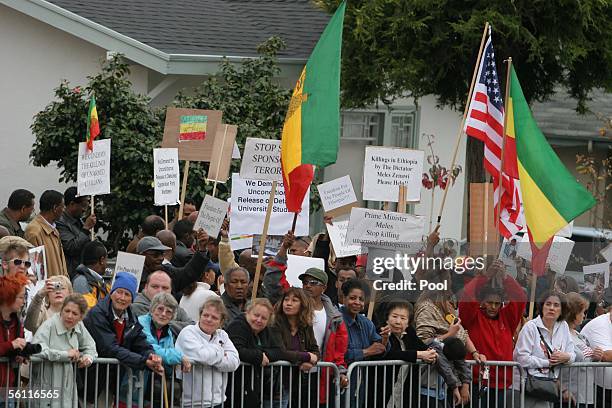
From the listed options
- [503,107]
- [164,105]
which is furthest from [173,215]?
[503,107]

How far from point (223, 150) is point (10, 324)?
6048 mm

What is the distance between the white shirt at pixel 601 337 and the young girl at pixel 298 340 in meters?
2.80

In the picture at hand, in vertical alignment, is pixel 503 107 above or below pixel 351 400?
above

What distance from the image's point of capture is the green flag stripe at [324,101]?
13500mm

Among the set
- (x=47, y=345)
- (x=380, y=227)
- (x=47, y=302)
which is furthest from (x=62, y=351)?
A: (x=380, y=227)

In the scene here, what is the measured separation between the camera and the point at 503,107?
1539 centimetres

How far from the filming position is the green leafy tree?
19734 mm

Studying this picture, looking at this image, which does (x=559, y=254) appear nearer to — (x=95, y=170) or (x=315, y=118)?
(x=315, y=118)

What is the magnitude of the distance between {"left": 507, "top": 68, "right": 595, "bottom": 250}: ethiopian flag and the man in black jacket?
396 cm

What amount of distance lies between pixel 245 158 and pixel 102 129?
5500 millimetres

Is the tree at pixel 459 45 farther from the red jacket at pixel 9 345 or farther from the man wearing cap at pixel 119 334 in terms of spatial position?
the red jacket at pixel 9 345

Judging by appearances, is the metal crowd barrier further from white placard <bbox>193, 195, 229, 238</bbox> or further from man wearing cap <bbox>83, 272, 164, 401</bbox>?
white placard <bbox>193, 195, 229, 238</bbox>

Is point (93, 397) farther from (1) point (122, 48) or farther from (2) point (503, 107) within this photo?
(1) point (122, 48)

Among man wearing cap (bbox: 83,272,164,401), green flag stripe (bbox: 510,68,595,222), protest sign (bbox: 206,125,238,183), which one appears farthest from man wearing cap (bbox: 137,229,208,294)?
Result: protest sign (bbox: 206,125,238,183)
